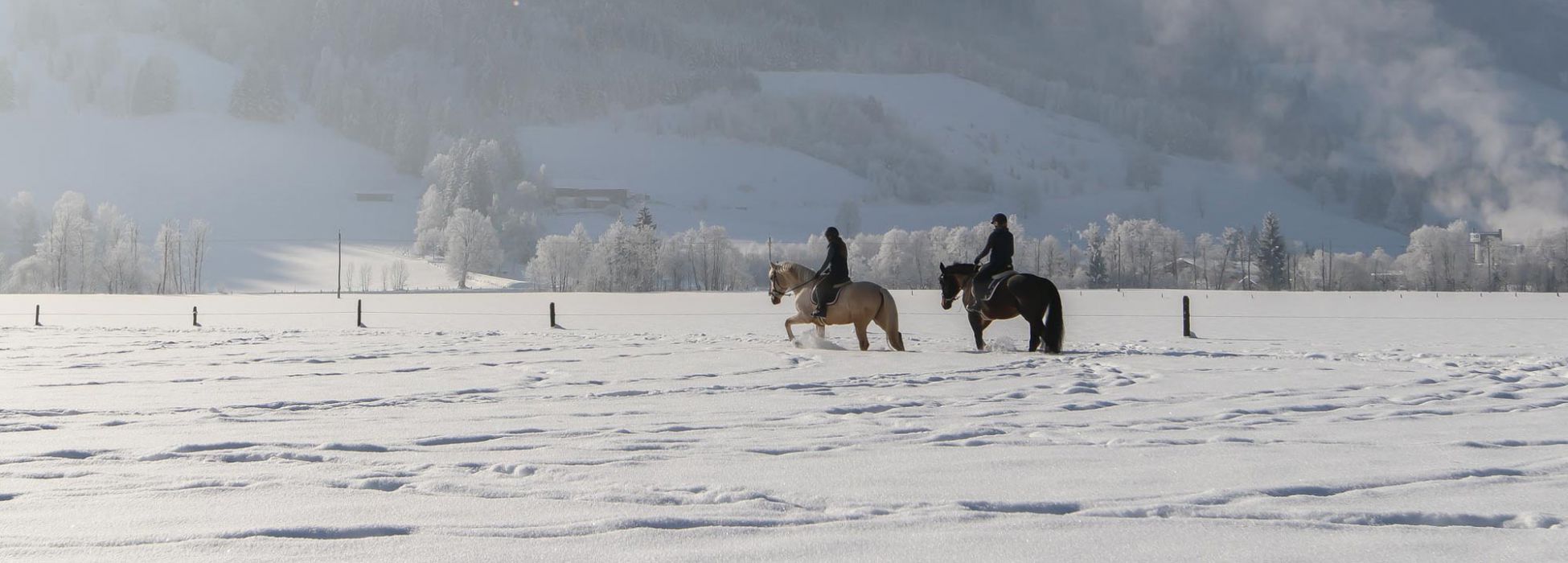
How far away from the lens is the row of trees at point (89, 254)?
352 feet

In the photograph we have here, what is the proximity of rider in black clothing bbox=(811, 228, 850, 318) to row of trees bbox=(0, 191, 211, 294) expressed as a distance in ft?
354

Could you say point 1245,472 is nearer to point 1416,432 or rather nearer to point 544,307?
point 1416,432

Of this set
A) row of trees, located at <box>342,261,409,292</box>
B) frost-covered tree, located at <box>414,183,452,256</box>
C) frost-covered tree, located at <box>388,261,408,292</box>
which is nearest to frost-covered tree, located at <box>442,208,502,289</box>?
frost-covered tree, located at <box>388,261,408,292</box>

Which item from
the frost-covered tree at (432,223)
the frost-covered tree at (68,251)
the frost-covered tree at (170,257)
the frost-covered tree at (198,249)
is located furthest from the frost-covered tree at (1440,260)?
the frost-covered tree at (68,251)

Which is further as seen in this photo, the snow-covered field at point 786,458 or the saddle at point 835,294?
the saddle at point 835,294

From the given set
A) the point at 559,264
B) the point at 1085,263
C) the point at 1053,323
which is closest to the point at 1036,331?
the point at 1053,323

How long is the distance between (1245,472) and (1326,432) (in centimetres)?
223

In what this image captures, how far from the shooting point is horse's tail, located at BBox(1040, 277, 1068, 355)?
16.6 metres

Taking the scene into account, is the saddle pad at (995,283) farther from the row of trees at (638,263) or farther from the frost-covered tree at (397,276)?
the frost-covered tree at (397,276)

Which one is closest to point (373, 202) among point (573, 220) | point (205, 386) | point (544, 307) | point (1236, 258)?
point (573, 220)

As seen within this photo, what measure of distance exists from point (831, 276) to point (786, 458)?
10423mm

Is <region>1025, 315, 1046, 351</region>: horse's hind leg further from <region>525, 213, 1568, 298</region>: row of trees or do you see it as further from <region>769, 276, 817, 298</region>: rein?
<region>525, 213, 1568, 298</region>: row of trees

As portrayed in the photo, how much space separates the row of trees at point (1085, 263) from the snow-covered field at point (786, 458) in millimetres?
105993

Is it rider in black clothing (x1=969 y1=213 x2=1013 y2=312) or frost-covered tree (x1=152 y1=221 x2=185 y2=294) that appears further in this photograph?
frost-covered tree (x1=152 y1=221 x2=185 y2=294)
